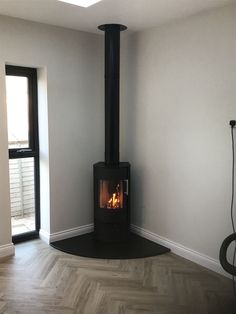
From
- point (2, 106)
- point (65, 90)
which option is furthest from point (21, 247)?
point (65, 90)

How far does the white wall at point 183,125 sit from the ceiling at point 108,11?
0.54 ft

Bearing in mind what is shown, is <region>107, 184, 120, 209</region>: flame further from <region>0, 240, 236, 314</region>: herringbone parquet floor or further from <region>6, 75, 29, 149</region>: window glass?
<region>6, 75, 29, 149</region>: window glass

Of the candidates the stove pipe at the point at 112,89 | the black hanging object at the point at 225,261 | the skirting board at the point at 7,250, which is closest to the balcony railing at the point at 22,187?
the skirting board at the point at 7,250

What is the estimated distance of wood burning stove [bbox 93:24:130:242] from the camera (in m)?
3.46

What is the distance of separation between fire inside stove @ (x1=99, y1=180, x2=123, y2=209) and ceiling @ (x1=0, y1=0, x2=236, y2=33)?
1674 millimetres

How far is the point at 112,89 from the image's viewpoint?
11.4 ft

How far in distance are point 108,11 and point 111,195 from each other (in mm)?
1859

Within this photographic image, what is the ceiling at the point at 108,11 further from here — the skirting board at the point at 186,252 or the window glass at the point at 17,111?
the skirting board at the point at 186,252

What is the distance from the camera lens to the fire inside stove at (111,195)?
358 centimetres

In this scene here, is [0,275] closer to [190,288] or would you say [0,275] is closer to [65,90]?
[190,288]

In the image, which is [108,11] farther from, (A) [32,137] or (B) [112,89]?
(A) [32,137]

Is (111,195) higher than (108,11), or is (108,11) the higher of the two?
(108,11)

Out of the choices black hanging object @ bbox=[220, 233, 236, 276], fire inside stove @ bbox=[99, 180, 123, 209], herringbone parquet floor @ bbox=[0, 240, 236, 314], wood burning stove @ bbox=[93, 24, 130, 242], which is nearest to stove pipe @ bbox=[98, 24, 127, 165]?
wood burning stove @ bbox=[93, 24, 130, 242]

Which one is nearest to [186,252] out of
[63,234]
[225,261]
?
[225,261]
